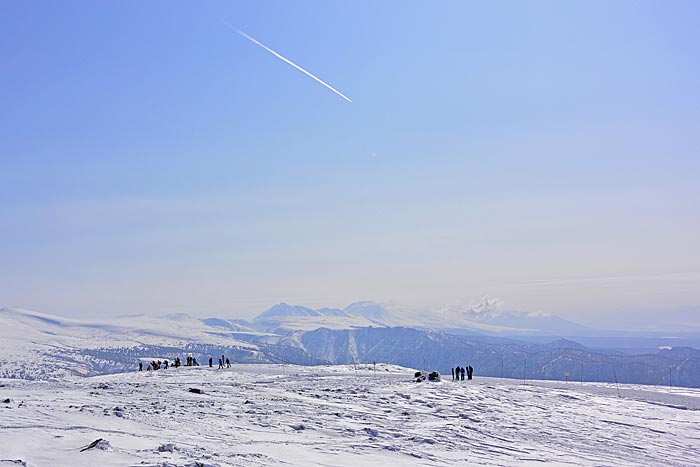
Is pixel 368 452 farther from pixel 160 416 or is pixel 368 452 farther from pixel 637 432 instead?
pixel 637 432

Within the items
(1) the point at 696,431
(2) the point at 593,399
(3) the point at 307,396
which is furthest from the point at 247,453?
(2) the point at 593,399

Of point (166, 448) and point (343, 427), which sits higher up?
point (166, 448)

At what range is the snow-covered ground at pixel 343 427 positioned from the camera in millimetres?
15031

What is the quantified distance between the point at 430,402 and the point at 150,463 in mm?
21349

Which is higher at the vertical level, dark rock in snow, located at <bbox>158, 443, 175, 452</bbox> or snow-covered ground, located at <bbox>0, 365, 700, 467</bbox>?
dark rock in snow, located at <bbox>158, 443, 175, 452</bbox>

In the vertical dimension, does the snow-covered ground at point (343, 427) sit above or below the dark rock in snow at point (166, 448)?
below

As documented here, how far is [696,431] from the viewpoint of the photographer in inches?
1064

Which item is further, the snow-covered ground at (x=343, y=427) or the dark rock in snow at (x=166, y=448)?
the snow-covered ground at (x=343, y=427)

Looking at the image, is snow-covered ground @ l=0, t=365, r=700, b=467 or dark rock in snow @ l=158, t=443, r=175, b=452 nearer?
dark rock in snow @ l=158, t=443, r=175, b=452

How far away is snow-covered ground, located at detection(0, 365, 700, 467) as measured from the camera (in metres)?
15.0

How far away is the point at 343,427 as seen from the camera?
72.7 feet

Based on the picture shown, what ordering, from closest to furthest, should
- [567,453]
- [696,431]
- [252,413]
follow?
[567,453] < [252,413] < [696,431]

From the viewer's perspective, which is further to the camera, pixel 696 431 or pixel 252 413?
pixel 696 431

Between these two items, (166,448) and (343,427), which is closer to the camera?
(166,448)
